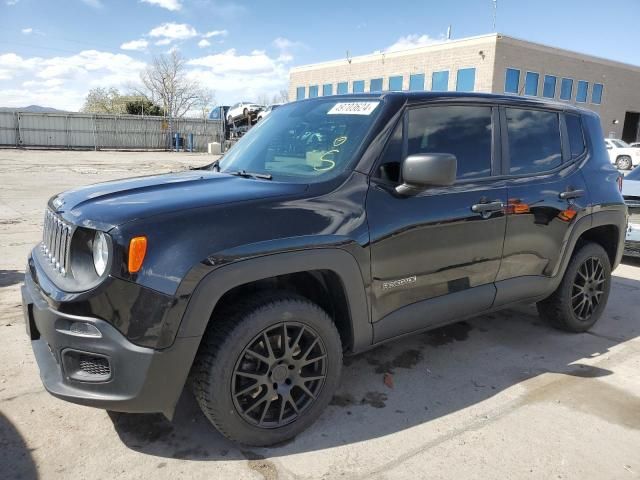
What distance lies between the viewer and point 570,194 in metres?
3.94

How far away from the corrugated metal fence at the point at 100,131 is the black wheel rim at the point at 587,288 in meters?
32.7

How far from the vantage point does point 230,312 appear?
2523 mm

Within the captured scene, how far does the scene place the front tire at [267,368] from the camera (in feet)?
8.06

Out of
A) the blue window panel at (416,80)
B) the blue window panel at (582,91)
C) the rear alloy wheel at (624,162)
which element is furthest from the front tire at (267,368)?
the blue window panel at (582,91)

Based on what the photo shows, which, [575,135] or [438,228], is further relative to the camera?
[575,135]

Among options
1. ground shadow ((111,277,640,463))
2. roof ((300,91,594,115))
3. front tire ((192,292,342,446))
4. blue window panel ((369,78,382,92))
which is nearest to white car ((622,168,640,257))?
ground shadow ((111,277,640,463))

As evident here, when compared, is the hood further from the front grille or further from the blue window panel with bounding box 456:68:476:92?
the blue window panel with bounding box 456:68:476:92

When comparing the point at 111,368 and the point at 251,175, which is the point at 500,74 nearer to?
the point at 251,175

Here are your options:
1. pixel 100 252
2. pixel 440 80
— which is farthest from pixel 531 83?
pixel 100 252

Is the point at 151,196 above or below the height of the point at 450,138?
below

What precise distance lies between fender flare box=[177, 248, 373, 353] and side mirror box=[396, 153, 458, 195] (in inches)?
22.3

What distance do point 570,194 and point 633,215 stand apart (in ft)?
11.9

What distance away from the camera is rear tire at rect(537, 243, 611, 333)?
13.8ft

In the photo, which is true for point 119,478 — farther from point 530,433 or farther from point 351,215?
point 530,433
